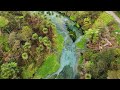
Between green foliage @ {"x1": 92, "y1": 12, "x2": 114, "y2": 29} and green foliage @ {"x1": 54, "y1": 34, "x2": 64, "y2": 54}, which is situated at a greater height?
green foliage @ {"x1": 92, "y1": 12, "x2": 114, "y2": 29}

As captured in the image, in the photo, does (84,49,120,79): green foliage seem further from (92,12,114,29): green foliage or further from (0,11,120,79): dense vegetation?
(92,12,114,29): green foliage

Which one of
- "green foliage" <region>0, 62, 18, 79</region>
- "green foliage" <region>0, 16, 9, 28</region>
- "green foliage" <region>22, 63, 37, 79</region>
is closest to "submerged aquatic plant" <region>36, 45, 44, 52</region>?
"green foliage" <region>22, 63, 37, 79</region>

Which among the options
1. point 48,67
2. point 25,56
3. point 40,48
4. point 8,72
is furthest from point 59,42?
point 8,72

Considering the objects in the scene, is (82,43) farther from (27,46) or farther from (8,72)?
(8,72)

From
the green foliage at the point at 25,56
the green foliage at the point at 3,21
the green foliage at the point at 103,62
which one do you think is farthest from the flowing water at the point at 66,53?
the green foliage at the point at 3,21

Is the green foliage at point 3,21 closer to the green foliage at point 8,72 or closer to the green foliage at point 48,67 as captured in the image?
the green foliage at point 8,72

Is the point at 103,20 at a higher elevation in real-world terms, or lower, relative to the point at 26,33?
higher

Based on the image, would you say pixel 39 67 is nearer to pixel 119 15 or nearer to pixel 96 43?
pixel 96 43

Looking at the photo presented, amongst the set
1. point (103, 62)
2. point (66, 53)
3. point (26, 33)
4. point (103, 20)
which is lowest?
point (103, 62)
